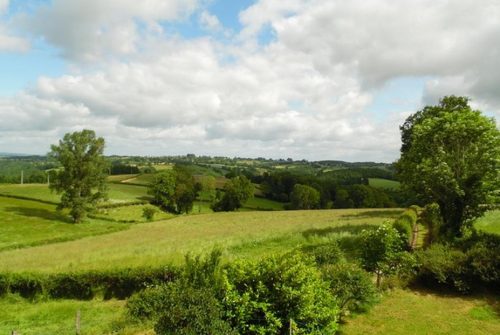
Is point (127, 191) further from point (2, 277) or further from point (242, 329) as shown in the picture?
point (242, 329)

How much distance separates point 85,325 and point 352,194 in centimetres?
9810

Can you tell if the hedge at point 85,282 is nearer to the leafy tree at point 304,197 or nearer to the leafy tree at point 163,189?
the leafy tree at point 163,189

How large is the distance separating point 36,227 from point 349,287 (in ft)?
168

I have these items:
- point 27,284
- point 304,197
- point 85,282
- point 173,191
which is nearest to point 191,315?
point 85,282

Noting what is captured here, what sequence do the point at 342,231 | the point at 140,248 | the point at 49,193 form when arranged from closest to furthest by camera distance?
the point at 342,231 → the point at 140,248 → the point at 49,193

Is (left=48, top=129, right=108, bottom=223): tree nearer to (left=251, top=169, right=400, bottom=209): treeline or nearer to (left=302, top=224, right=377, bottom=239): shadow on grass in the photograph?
(left=302, top=224, right=377, bottom=239): shadow on grass

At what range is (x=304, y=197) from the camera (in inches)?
4186

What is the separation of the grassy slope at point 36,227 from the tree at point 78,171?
3.04 meters

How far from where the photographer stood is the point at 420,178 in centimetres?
2892

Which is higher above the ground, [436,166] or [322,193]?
[436,166]

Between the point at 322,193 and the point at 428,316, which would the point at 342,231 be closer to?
the point at 428,316

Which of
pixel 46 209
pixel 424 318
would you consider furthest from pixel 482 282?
pixel 46 209

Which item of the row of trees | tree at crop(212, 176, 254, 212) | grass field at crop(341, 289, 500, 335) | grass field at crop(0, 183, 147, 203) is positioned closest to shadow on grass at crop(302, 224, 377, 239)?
the row of trees

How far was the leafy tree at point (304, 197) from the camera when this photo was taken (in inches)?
4193
